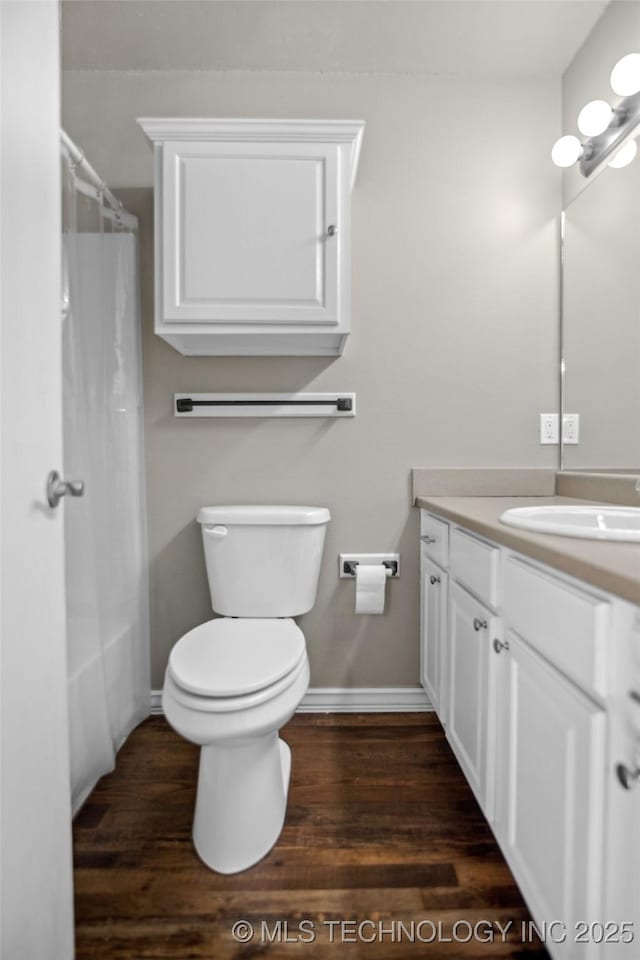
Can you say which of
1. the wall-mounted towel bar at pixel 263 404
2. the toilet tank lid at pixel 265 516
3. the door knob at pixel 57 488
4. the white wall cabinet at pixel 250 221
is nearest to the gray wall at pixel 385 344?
the wall-mounted towel bar at pixel 263 404

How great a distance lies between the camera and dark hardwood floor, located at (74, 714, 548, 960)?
989mm

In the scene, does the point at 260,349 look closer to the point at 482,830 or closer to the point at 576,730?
the point at 576,730

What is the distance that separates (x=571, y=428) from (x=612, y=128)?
93 cm

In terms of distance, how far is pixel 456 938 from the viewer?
100 cm

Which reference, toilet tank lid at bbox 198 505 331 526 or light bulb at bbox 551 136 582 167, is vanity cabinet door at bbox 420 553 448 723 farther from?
light bulb at bbox 551 136 582 167

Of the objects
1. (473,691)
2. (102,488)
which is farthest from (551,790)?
(102,488)

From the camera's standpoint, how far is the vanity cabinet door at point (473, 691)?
3.62 ft

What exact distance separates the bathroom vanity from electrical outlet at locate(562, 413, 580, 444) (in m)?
0.78

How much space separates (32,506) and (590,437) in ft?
5.53

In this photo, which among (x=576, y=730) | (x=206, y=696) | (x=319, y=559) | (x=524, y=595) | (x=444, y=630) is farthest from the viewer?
(x=319, y=559)

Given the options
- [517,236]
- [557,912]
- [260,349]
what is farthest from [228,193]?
[557,912]

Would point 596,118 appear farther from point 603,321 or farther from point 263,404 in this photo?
point 263,404

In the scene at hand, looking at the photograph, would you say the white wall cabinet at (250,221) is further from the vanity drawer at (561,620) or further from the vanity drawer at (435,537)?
the vanity drawer at (561,620)

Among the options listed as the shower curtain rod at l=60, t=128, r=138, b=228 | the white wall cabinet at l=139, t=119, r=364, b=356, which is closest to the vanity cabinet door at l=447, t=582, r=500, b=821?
the white wall cabinet at l=139, t=119, r=364, b=356
